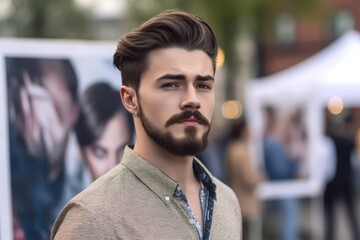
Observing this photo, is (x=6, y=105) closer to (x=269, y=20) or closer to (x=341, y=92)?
(x=341, y=92)

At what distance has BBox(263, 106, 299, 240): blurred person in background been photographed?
930 cm

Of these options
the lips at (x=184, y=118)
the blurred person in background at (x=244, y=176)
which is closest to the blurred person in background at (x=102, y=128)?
the lips at (x=184, y=118)

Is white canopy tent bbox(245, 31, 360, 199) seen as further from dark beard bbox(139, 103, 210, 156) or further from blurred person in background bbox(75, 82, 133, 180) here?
dark beard bbox(139, 103, 210, 156)

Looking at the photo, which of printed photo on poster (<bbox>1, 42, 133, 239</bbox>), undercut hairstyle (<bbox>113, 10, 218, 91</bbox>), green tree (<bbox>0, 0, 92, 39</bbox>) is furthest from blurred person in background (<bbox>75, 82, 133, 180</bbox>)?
green tree (<bbox>0, 0, 92, 39</bbox>)

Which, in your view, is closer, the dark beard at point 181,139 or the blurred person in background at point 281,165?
the dark beard at point 181,139

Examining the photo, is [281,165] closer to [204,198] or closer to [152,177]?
[204,198]

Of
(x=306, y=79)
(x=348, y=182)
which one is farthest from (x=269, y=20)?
(x=348, y=182)

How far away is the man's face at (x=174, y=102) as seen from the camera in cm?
181

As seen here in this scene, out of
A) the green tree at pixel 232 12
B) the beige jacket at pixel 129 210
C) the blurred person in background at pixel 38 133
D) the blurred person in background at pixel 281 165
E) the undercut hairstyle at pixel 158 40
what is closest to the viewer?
the beige jacket at pixel 129 210

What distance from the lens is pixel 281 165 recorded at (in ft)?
31.6

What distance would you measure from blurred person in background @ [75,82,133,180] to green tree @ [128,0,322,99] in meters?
18.6

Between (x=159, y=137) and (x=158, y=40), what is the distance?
243mm

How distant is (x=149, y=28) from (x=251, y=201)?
20.8ft

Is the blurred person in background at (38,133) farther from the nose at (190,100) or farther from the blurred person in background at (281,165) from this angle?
the blurred person in background at (281,165)
